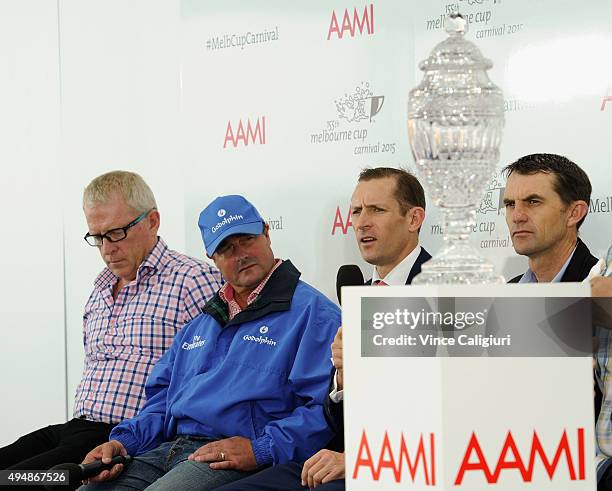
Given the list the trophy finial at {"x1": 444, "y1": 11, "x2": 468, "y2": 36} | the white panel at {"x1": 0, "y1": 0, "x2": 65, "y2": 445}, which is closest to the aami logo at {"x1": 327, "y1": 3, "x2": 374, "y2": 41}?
the white panel at {"x1": 0, "y1": 0, "x2": 65, "y2": 445}

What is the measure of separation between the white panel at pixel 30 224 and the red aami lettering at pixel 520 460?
12.0 feet

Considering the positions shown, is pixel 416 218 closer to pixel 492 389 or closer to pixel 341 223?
pixel 341 223

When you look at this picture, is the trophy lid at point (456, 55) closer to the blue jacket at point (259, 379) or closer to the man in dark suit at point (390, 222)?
the blue jacket at point (259, 379)

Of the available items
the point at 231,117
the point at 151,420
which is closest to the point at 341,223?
the point at 231,117

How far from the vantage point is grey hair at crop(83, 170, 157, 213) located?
10.9ft

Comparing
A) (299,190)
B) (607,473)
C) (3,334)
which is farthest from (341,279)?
(3,334)

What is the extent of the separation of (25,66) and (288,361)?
2.71 m

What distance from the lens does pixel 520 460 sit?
3.69 feet

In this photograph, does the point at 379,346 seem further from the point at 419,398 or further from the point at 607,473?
the point at 607,473

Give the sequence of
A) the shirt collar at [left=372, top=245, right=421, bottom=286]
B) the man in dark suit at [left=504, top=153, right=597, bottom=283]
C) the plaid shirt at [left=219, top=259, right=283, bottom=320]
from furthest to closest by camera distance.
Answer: the shirt collar at [left=372, top=245, right=421, bottom=286]
the plaid shirt at [left=219, top=259, right=283, bottom=320]
the man in dark suit at [left=504, top=153, right=597, bottom=283]

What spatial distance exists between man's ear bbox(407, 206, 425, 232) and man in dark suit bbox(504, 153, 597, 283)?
41 centimetres

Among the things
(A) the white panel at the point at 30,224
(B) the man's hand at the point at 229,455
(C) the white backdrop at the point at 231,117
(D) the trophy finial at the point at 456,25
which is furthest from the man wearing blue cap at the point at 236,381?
(A) the white panel at the point at 30,224

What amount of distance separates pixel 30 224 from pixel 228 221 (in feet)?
6.83

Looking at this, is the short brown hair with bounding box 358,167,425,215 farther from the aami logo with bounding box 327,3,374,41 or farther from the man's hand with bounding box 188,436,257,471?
the man's hand with bounding box 188,436,257,471
